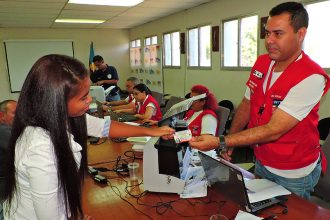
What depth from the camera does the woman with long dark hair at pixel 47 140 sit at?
2.77 ft

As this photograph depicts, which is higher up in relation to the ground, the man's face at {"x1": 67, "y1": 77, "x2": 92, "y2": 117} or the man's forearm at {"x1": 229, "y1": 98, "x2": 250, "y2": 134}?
the man's face at {"x1": 67, "y1": 77, "x2": 92, "y2": 117}

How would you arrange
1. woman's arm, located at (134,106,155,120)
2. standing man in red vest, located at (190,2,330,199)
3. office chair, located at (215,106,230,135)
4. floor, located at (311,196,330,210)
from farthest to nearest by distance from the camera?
1. woman's arm, located at (134,106,155,120)
2. office chair, located at (215,106,230,135)
3. floor, located at (311,196,330,210)
4. standing man in red vest, located at (190,2,330,199)

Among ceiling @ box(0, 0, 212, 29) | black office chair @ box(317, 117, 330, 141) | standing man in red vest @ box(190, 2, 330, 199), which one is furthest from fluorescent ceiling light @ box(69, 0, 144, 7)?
standing man in red vest @ box(190, 2, 330, 199)

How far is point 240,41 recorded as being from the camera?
465 centimetres

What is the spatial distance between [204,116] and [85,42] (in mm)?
7115

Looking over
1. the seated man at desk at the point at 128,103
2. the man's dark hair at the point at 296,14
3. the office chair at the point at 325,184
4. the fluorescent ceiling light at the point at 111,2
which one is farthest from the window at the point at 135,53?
the man's dark hair at the point at 296,14

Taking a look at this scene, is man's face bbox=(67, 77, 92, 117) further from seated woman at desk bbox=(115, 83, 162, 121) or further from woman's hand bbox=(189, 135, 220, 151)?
seated woman at desk bbox=(115, 83, 162, 121)

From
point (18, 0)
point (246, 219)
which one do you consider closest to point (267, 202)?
point (246, 219)

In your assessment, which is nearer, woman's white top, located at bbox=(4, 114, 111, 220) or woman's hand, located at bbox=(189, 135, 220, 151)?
woman's white top, located at bbox=(4, 114, 111, 220)

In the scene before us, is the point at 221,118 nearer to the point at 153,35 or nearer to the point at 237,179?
the point at 237,179

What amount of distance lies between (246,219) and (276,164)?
48 cm

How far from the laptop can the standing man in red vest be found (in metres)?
0.19

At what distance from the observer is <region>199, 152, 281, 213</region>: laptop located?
3.62ft

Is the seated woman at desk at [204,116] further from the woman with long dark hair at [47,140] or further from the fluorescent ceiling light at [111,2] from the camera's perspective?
the fluorescent ceiling light at [111,2]
